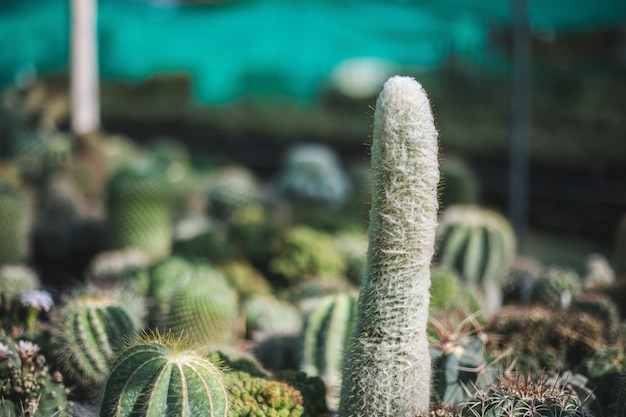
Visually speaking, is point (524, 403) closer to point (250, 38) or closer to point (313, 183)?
point (313, 183)

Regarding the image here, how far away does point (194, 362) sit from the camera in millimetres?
2531

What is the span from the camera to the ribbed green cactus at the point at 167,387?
2.47m

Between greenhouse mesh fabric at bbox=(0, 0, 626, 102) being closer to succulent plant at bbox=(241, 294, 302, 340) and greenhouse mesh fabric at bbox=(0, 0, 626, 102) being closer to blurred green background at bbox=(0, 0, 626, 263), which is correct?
blurred green background at bbox=(0, 0, 626, 263)

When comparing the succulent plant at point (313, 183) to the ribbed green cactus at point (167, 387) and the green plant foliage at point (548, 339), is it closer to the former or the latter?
the green plant foliage at point (548, 339)

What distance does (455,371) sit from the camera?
300 cm

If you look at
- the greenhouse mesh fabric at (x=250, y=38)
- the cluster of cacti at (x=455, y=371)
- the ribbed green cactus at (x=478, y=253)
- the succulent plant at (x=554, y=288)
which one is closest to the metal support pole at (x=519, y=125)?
the greenhouse mesh fabric at (x=250, y=38)

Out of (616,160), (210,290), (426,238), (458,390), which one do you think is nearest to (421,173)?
(426,238)

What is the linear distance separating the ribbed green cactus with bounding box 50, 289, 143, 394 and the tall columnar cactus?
3.84ft

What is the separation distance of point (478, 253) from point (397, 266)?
2.71 m

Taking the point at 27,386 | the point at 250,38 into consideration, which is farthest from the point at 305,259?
the point at 250,38

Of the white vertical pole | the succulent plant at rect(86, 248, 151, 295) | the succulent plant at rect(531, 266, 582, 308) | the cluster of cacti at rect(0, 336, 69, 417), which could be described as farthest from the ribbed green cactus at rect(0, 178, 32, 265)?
the succulent plant at rect(531, 266, 582, 308)

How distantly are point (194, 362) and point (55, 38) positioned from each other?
9925 millimetres

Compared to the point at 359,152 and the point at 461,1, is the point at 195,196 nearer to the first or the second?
the point at 461,1

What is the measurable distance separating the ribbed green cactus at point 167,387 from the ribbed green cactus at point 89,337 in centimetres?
66
